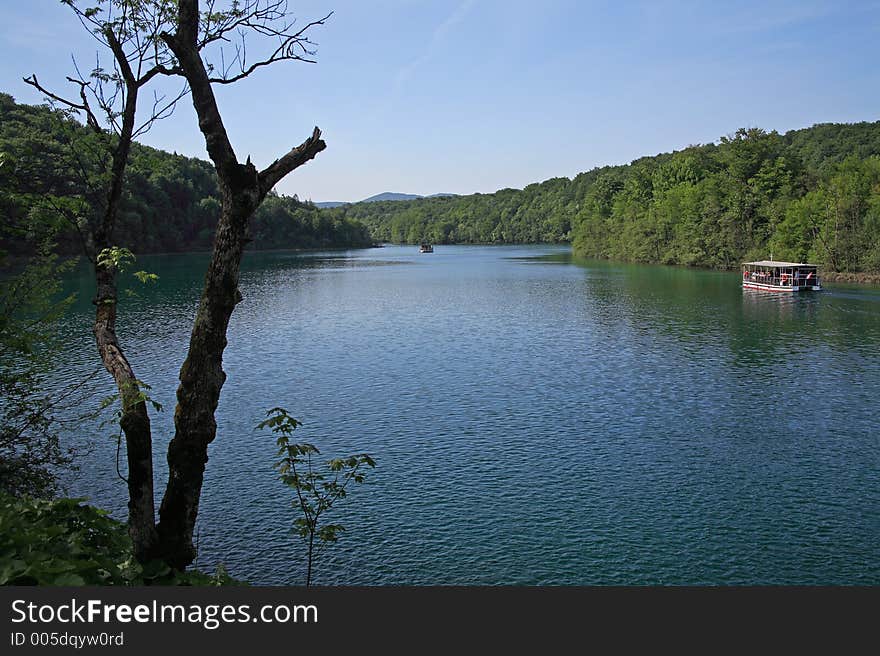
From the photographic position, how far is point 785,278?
54.5 m

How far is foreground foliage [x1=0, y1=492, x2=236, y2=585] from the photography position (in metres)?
5.96

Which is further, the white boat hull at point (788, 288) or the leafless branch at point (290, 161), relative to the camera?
the white boat hull at point (788, 288)

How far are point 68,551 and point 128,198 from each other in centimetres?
4604

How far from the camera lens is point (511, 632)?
632 cm

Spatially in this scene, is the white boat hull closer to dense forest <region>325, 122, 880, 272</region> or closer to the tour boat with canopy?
the tour boat with canopy

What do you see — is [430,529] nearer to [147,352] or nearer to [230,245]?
[230,245]

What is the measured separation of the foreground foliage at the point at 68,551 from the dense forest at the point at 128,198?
3.87 meters

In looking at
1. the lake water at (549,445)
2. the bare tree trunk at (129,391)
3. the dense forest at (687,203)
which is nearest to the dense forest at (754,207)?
the dense forest at (687,203)

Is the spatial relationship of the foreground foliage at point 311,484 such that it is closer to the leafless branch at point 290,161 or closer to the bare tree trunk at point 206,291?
the bare tree trunk at point 206,291

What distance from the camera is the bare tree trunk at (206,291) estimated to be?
7.70m

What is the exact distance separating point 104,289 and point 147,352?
904 inches

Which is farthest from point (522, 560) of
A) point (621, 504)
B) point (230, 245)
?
point (230, 245)

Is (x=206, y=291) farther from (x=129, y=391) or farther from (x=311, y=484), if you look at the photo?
(x=311, y=484)

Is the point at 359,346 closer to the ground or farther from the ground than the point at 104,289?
closer to the ground
